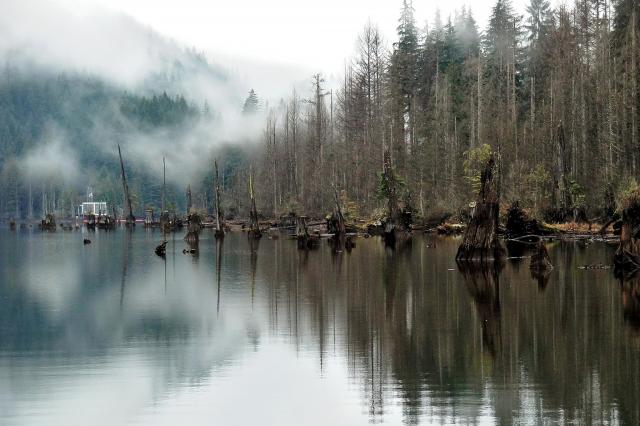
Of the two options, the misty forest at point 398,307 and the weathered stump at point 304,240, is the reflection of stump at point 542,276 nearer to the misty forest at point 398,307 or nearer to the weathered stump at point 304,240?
the misty forest at point 398,307

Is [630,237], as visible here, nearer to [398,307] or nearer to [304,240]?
[398,307]

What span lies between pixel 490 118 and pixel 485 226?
49.7 m

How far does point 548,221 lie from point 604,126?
947 cm

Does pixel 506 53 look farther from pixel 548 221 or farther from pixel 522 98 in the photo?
pixel 548 221

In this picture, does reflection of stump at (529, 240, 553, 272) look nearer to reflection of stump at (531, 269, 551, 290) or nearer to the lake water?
reflection of stump at (531, 269, 551, 290)

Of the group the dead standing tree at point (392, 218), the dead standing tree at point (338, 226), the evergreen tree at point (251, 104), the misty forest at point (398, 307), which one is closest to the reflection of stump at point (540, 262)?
the misty forest at point (398, 307)

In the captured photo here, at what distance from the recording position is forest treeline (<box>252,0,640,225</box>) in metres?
58.9

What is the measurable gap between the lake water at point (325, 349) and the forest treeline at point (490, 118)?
20.3 meters

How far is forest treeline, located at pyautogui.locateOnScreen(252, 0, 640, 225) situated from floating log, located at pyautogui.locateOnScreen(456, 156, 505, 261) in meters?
10.3

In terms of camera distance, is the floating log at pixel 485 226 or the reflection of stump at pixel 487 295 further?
the floating log at pixel 485 226

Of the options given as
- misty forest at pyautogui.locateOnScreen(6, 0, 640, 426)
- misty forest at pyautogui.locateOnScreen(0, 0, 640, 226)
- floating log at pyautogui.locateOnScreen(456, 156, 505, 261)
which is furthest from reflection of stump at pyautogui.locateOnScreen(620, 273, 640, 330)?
misty forest at pyautogui.locateOnScreen(0, 0, 640, 226)

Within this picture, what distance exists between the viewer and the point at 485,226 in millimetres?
34125

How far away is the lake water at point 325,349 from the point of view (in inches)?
467

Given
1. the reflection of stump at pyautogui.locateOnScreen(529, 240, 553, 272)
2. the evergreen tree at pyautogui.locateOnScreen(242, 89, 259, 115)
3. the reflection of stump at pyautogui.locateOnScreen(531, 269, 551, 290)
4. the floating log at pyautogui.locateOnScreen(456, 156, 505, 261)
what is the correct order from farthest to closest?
the evergreen tree at pyautogui.locateOnScreen(242, 89, 259, 115)
the floating log at pyautogui.locateOnScreen(456, 156, 505, 261)
the reflection of stump at pyautogui.locateOnScreen(529, 240, 553, 272)
the reflection of stump at pyautogui.locateOnScreen(531, 269, 551, 290)
